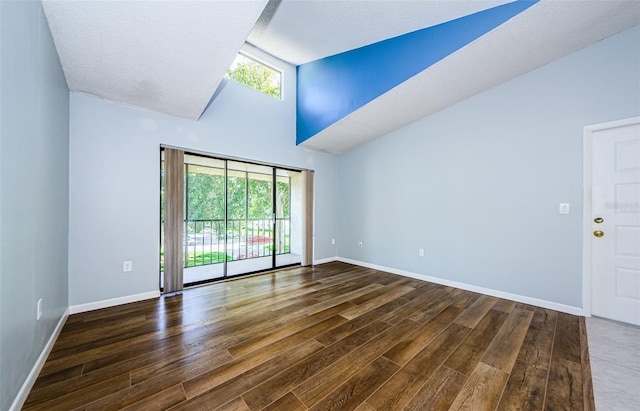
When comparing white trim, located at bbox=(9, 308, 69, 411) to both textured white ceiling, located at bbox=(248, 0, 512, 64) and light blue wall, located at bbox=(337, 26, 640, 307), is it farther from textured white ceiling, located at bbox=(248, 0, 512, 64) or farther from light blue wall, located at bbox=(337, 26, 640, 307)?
light blue wall, located at bbox=(337, 26, 640, 307)

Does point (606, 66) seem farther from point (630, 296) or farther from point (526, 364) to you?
point (526, 364)

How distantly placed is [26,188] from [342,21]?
11.0ft


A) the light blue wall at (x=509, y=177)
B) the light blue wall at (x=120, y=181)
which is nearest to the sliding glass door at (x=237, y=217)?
the light blue wall at (x=120, y=181)

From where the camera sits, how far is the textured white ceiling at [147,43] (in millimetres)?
1748

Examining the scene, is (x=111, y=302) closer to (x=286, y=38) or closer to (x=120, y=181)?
(x=120, y=181)

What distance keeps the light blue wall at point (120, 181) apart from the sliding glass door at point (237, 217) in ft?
1.67

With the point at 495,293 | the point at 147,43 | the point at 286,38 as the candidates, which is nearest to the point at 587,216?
the point at 495,293

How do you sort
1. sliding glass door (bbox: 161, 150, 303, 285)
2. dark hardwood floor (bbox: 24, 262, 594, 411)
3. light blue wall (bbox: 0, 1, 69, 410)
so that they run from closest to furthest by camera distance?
light blue wall (bbox: 0, 1, 69, 410) < dark hardwood floor (bbox: 24, 262, 594, 411) < sliding glass door (bbox: 161, 150, 303, 285)

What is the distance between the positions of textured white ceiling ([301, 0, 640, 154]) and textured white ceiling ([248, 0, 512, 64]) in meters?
0.36

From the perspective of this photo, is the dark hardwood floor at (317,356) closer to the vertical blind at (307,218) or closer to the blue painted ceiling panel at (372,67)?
the vertical blind at (307,218)

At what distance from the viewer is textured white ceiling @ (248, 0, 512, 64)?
7.97 feet

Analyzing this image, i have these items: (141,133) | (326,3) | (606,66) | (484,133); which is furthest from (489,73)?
(141,133)

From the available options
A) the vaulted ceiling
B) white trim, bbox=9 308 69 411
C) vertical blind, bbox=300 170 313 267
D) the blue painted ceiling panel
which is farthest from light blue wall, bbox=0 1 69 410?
vertical blind, bbox=300 170 313 267

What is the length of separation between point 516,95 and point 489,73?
52 cm
